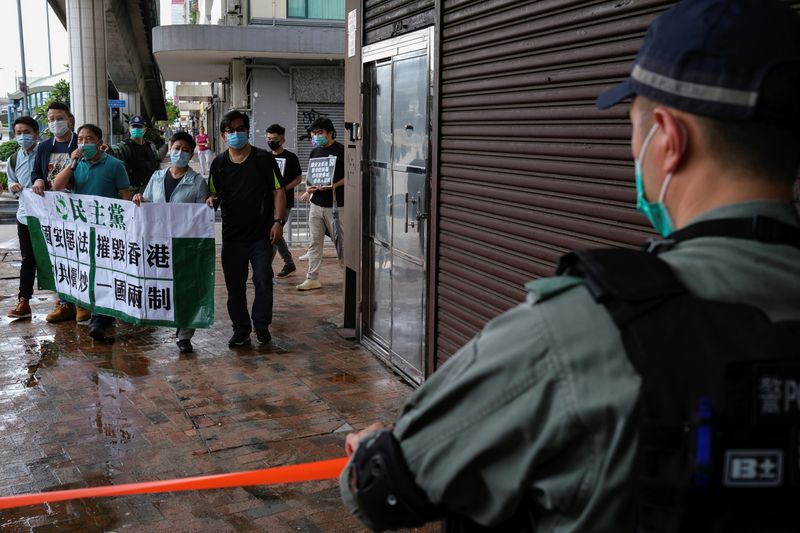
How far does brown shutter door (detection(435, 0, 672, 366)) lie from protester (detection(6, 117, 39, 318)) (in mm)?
5051

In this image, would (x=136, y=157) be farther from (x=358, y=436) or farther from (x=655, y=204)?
(x=655, y=204)

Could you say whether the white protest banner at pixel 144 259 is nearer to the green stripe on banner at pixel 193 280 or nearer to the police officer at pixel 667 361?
the green stripe on banner at pixel 193 280

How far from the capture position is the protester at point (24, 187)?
8727 millimetres

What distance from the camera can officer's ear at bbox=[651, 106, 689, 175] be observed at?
1.33 metres

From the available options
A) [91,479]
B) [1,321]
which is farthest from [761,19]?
[1,321]

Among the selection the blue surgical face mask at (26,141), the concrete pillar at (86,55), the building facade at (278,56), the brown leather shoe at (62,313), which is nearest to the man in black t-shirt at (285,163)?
the brown leather shoe at (62,313)

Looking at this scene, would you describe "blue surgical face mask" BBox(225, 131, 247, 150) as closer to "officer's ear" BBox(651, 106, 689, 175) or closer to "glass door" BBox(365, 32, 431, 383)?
"glass door" BBox(365, 32, 431, 383)

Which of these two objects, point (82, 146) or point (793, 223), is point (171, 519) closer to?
point (793, 223)

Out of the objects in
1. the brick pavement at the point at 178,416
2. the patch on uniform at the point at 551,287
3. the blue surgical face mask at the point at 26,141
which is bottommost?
the brick pavement at the point at 178,416

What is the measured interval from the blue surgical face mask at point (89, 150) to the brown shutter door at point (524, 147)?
398 centimetres

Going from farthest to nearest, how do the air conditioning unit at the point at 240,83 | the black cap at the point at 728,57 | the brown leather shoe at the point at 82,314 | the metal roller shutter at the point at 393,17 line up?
the air conditioning unit at the point at 240,83 < the brown leather shoe at the point at 82,314 < the metal roller shutter at the point at 393,17 < the black cap at the point at 728,57

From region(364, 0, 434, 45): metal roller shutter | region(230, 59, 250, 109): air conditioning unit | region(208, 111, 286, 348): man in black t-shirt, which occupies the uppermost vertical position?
region(230, 59, 250, 109): air conditioning unit

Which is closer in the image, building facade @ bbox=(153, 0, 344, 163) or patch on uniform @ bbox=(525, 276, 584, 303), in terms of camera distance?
patch on uniform @ bbox=(525, 276, 584, 303)

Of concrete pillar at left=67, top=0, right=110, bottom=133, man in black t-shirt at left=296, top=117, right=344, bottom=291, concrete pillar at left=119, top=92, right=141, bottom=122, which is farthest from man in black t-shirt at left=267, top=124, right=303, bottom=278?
concrete pillar at left=119, top=92, right=141, bottom=122
